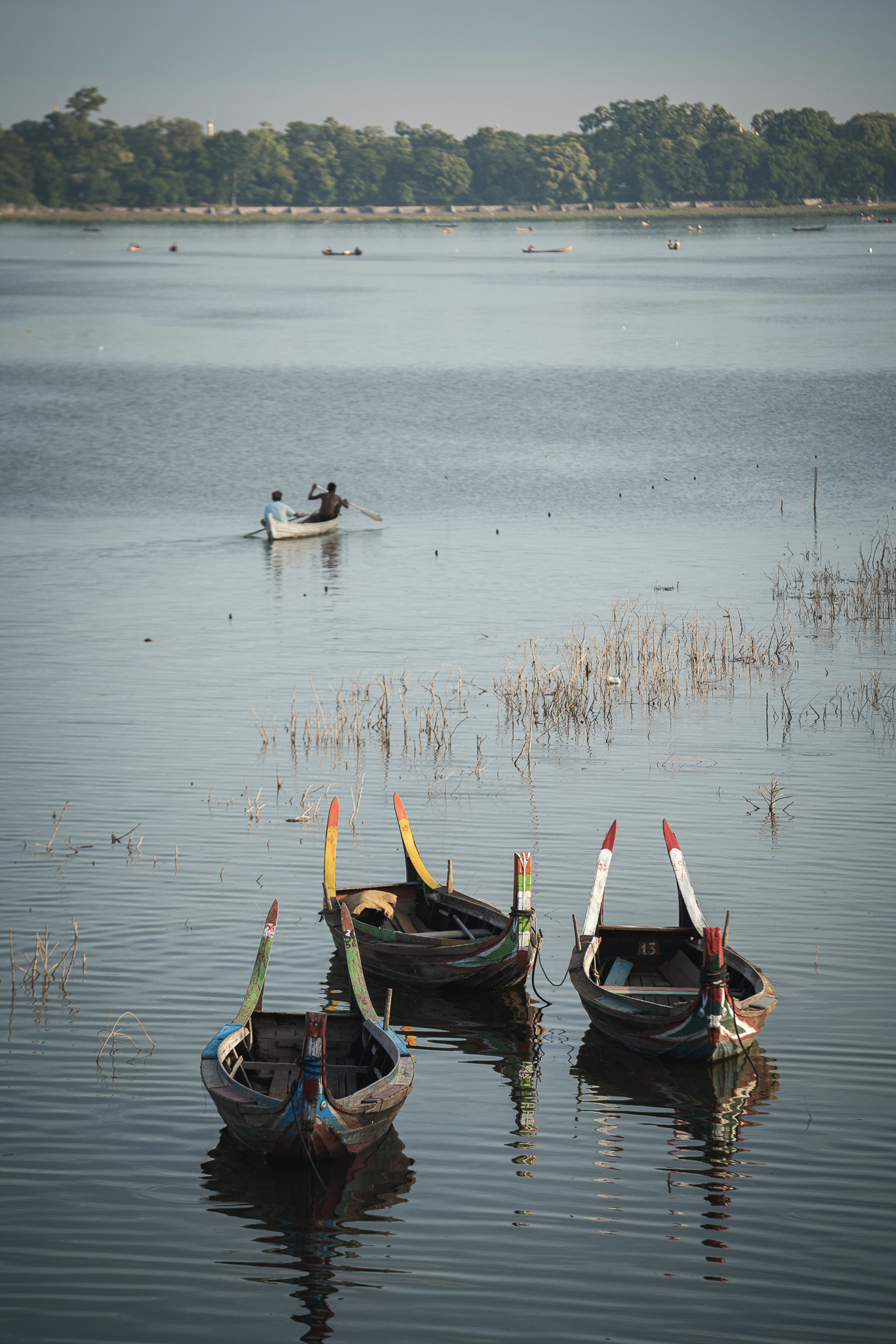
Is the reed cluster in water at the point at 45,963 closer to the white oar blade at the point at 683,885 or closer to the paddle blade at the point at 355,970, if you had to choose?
the paddle blade at the point at 355,970

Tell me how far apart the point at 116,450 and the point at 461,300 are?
66016mm

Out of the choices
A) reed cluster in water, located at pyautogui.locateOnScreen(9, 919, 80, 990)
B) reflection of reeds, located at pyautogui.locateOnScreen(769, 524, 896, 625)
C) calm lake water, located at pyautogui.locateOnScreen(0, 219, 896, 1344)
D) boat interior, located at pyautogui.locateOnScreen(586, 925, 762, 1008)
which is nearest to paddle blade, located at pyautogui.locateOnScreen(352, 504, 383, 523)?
calm lake water, located at pyautogui.locateOnScreen(0, 219, 896, 1344)

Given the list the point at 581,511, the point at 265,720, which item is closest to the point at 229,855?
the point at 265,720

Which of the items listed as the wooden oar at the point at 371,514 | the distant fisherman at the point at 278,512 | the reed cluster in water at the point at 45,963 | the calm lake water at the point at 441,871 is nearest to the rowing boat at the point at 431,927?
the calm lake water at the point at 441,871

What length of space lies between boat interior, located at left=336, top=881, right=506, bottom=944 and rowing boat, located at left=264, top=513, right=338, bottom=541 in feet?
75.1

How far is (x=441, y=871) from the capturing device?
15.0 metres

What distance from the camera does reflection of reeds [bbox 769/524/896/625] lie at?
2602cm

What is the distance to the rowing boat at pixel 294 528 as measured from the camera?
3588cm

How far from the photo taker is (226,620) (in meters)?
27.5

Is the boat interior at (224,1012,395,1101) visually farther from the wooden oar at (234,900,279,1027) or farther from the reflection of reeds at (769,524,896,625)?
the reflection of reeds at (769,524,896,625)

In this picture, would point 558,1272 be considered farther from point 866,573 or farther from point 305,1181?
point 866,573

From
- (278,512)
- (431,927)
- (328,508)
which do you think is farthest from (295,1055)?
(328,508)

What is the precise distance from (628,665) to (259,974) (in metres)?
12.7

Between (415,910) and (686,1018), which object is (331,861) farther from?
(686,1018)
